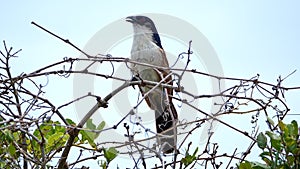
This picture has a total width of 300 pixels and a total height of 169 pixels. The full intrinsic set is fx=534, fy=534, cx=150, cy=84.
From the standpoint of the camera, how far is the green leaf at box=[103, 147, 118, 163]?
1473mm

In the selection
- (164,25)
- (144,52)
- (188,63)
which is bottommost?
(188,63)

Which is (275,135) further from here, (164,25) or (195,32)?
(164,25)

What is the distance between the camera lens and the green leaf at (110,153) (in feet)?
4.83

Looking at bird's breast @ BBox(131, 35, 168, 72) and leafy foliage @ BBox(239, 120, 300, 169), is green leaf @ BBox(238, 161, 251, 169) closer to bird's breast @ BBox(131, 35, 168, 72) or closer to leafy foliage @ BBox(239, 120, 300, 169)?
leafy foliage @ BBox(239, 120, 300, 169)

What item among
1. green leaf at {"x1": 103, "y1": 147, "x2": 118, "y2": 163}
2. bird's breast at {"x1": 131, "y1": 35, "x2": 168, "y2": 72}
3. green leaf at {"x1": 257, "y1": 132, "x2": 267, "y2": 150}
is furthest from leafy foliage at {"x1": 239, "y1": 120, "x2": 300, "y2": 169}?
bird's breast at {"x1": 131, "y1": 35, "x2": 168, "y2": 72}

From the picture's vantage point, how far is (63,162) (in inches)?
56.3

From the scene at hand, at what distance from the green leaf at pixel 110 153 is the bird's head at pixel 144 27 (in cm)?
141

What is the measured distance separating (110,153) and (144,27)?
1559mm

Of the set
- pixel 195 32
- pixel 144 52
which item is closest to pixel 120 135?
pixel 195 32

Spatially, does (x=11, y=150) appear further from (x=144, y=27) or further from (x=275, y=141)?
(x=144, y=27)

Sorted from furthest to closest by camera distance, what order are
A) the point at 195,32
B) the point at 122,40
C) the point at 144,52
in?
the point at 144,52
the point at 122,40
the point at 195,32

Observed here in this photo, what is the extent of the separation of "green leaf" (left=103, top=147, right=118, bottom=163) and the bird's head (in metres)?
1.41

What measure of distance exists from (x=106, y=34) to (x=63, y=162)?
0.41 metres

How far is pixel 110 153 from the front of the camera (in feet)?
4.89
